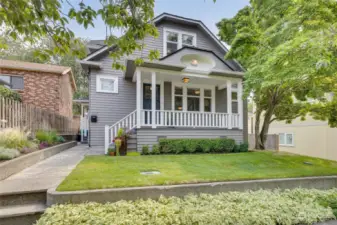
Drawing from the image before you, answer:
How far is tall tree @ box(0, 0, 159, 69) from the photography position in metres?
2.65

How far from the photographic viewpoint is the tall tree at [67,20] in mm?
2648

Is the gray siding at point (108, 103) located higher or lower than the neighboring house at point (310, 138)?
higher

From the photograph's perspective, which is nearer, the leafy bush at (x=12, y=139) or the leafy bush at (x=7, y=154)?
the leafy bush at (x=7, y=154)

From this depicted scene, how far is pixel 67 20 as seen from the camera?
3.10m

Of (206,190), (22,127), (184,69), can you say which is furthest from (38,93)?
(206,190)

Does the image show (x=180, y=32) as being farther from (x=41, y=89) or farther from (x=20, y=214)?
(x=20, y=214)

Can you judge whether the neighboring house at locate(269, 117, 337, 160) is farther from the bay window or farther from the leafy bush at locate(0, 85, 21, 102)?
the leafy bush at locate(0, 85, 21, 102)

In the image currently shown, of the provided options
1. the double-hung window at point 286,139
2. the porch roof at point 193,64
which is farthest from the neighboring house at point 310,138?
the porch roof at point 193,64

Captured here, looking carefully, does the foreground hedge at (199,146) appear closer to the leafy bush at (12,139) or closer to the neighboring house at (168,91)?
the neighboring house at (168,91)

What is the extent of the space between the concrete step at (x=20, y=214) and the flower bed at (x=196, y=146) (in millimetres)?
4812

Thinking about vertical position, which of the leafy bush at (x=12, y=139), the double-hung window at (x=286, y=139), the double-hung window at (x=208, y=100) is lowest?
the double-hung window at (x=286, y=139)

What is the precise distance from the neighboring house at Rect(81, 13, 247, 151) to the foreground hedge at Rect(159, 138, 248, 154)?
14.5 inches

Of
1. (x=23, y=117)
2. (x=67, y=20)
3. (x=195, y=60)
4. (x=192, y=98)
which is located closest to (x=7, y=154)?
(x=23, y=117)

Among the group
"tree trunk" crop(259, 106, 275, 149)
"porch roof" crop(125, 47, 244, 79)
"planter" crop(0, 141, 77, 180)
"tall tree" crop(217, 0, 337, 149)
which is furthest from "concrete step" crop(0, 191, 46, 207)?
"tree trunk" crop(259, 106, 275, 149)
